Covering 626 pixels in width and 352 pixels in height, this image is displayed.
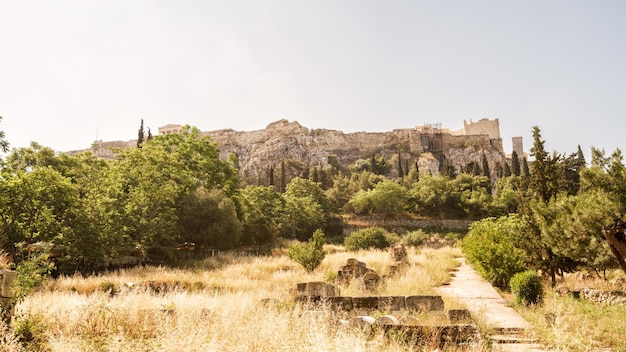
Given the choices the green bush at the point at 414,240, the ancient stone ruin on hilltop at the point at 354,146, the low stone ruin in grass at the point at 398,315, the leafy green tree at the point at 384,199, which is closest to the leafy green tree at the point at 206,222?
the low stone ruin in grass at the point at 398,315

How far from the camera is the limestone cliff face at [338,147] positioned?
85.7 metres

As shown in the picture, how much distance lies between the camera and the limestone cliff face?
85688 mm

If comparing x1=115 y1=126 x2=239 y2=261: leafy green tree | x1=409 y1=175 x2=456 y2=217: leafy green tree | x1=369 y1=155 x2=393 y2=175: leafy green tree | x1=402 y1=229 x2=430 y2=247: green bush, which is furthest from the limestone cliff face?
x1=115 y1=126 x2=239 y2=261: leafy green tree

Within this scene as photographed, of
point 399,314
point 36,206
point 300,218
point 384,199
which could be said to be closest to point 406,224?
point 384,199

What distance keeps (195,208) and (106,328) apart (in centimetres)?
1834

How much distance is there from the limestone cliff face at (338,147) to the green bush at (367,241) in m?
54.0

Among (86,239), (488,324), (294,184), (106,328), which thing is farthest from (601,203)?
(294,184)

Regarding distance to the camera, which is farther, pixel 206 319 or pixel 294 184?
pixel 294 184

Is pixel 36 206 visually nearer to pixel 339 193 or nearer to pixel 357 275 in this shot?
pixel 357 275

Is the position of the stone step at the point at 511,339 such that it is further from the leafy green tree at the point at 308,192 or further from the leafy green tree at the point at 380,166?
the leafy green tree at the point at 380,166

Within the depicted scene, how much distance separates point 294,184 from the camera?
46594 millimetres

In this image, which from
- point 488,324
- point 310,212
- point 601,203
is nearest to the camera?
point 488,324

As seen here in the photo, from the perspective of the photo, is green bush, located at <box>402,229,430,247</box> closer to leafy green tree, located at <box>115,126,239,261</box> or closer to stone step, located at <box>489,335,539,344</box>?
leafy green tree, located at <box>115,126,239,261</box>

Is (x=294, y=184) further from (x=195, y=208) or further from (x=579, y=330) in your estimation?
(x=579, y=330)
